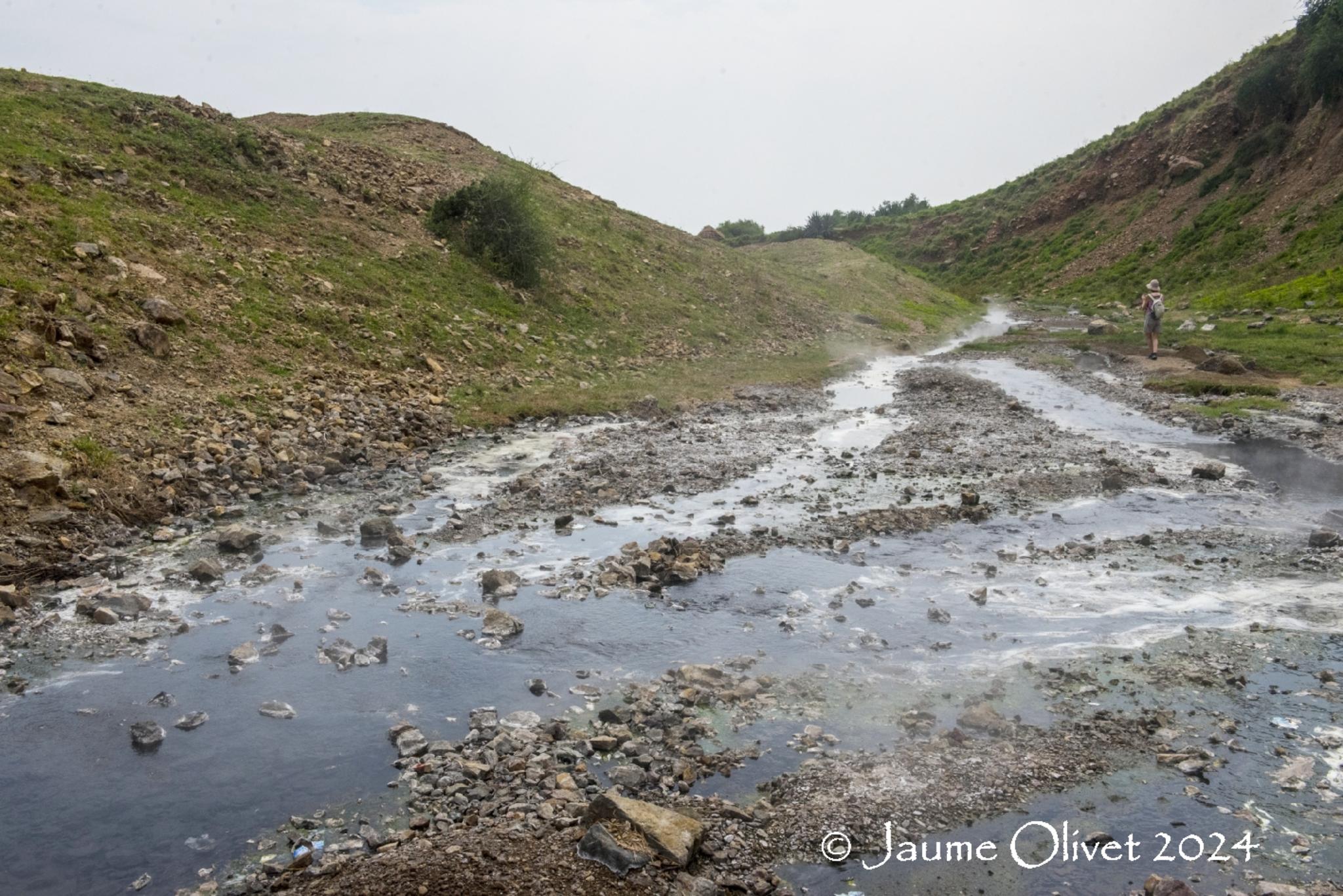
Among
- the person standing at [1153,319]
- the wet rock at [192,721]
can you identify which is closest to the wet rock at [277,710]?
the wet rock at [192,721]

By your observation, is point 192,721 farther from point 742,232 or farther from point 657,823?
point 742,232

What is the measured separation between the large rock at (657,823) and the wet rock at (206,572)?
668 centimetres

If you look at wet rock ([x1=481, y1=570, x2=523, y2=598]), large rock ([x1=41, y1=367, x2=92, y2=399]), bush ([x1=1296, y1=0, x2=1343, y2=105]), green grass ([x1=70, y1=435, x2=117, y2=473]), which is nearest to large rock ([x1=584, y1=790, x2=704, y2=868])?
wet rock ([x1=481, y1=570, x2=523, y2=598])

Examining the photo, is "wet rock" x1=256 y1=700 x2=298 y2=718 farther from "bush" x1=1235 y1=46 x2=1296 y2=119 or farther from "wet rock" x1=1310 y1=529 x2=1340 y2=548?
"bush" x1=1235 y1=46 x2=1296 y2=119

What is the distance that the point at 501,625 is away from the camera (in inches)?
370

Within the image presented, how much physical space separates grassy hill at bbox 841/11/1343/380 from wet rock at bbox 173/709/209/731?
27044 millimetres

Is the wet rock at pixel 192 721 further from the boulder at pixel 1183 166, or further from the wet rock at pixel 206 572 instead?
the boulder at pixel 1183 166

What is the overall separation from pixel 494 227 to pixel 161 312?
1332cm

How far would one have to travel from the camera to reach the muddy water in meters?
6.31

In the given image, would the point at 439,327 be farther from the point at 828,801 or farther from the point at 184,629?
the point at 828,801

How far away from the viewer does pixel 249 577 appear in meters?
10.6

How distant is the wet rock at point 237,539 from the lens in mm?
11352

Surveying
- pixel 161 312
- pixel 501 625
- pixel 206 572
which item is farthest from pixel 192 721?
pixel 161 312

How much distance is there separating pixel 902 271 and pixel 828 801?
201ft
